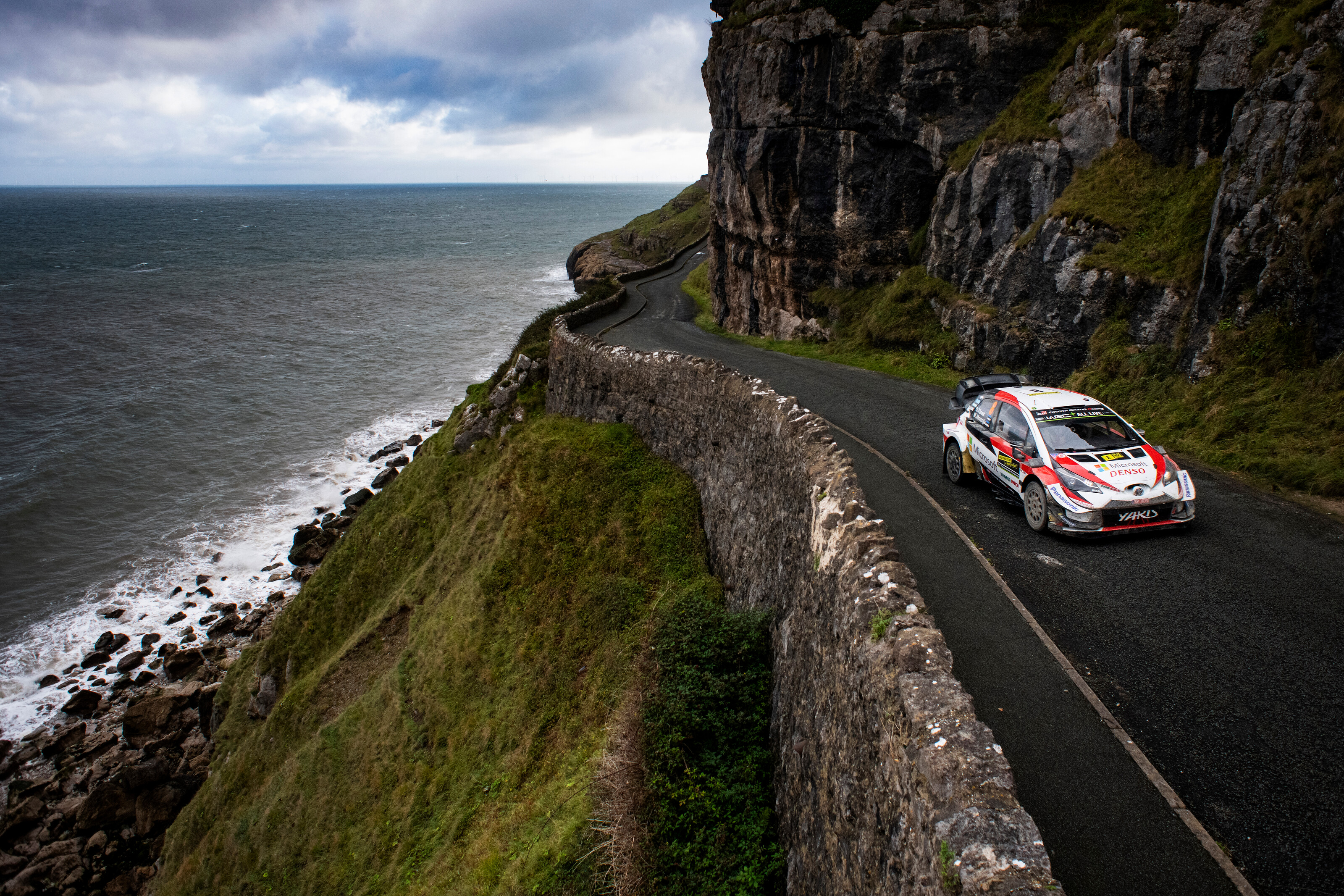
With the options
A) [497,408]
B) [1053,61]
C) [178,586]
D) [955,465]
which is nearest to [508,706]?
[955,465]

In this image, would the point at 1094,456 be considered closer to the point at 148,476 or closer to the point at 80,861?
the point at 80,861

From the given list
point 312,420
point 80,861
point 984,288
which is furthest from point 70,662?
point 984,288

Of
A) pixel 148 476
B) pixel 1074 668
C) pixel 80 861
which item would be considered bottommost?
pixel 80 861

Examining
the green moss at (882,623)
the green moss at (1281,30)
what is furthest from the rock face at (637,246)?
the green moss at (882,623)

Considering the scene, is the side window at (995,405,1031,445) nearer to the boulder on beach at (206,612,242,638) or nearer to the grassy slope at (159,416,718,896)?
the grassy slope at (159,416,718,896)

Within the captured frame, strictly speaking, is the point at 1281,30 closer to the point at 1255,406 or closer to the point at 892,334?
the point at 1255,406

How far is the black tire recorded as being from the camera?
45.6 feet

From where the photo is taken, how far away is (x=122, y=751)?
73.6ft

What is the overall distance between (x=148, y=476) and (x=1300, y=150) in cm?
4776

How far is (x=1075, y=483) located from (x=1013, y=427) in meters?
1.78

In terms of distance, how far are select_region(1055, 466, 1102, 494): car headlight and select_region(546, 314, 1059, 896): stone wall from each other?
3.72m

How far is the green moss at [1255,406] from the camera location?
42.0 feet

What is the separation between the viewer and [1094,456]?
11305mm

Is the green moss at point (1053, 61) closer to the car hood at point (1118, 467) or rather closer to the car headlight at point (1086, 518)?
the car hood at point (1118, 467)
